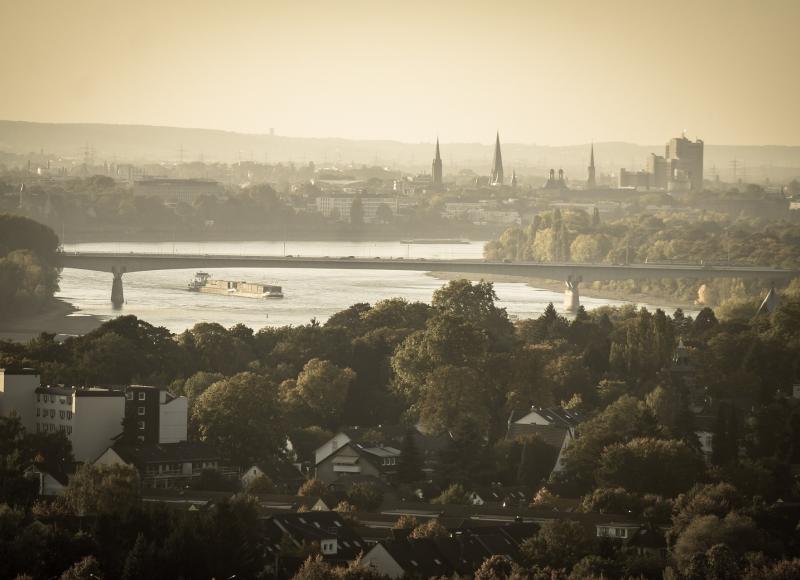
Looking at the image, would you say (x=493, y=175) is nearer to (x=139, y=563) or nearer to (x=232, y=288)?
(x=232, y=288)

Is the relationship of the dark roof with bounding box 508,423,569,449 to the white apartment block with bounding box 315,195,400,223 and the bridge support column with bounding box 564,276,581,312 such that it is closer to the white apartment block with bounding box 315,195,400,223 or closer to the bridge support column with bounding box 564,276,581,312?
the bridge support column with bounding box 564,276,581,312

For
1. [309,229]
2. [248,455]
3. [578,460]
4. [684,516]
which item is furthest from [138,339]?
[309,229]

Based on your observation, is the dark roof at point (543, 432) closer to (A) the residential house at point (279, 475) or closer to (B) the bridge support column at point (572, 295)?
(A) the residential house at point (279, 475)

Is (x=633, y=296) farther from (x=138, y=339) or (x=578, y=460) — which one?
(x=578, y=460)

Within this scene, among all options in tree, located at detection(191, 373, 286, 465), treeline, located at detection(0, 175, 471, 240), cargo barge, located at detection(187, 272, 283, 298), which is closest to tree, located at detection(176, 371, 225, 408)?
tree, located at detection(191, 373, 286, 465)

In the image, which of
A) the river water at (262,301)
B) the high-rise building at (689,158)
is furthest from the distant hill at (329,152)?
the river water at (262,301)

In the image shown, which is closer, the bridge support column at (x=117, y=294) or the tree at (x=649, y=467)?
the tree at (x=649, y=467)

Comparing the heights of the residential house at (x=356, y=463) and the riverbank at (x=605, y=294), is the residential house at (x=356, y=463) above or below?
above
